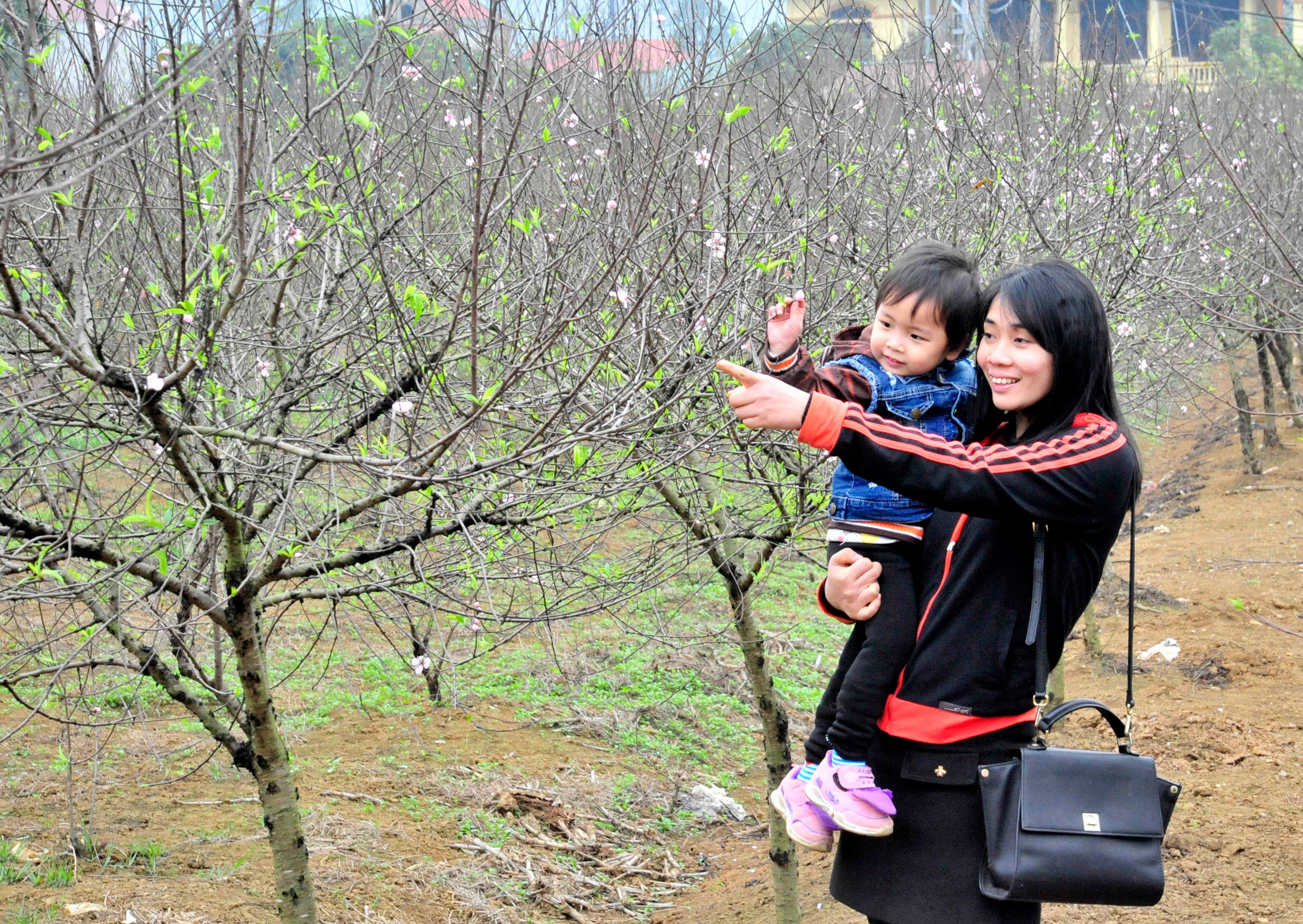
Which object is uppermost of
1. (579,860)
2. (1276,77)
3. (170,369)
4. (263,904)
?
(1276,77)

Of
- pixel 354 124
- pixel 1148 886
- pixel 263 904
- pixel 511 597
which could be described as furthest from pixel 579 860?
pixel 1148 886

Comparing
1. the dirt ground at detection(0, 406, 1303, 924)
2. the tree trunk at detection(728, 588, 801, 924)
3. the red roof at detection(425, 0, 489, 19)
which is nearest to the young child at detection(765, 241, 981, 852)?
the red roof at detection(425, 0, 489, 19)

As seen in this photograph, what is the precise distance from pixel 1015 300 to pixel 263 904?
14.2 feet

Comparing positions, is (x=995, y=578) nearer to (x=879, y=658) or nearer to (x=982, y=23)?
(x=879, y=658)

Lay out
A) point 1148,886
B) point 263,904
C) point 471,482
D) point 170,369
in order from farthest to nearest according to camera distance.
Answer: point 263,904
point 471,482
point 170,369
point 1148,886

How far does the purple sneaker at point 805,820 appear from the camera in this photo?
7.19 feet

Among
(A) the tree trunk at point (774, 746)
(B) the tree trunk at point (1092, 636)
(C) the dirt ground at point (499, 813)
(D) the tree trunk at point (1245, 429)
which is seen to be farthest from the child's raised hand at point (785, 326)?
(D) the tree trunk at point (1245, 429)

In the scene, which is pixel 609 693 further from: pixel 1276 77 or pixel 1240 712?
pixel 1276 77

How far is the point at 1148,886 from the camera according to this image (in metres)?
1.92

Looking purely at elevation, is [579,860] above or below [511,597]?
below

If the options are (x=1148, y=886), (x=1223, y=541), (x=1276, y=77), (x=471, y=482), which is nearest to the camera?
(x=1148, y=886)

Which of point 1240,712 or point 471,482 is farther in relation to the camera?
point 1240,712

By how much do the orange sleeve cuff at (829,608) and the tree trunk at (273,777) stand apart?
191 cm

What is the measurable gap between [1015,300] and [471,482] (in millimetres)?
1528
